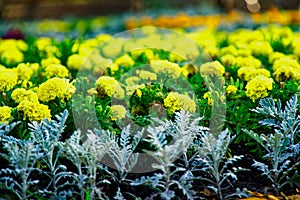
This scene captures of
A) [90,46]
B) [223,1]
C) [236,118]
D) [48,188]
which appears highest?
[223,1]

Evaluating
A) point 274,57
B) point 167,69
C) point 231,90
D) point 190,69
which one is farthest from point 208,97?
point 274,57

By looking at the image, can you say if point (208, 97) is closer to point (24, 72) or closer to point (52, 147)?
point (52, 147)

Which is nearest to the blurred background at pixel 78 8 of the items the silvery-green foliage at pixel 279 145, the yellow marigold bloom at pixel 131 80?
the yellow marigold bloom at pixel 131 80

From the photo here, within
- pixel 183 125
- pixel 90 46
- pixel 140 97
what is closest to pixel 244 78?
pixel 140 97

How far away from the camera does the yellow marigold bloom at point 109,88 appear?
270 cm

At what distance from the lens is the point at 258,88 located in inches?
Answer: 103

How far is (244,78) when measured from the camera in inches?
119

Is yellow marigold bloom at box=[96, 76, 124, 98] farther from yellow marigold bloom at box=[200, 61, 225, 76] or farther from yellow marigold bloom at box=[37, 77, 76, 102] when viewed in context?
yellow marigold bloom at box=[200, 61, 225, 76]

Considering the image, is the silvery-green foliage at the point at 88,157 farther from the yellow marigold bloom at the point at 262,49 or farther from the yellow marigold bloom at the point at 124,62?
the yellow marigold bloom at the point at 262,49

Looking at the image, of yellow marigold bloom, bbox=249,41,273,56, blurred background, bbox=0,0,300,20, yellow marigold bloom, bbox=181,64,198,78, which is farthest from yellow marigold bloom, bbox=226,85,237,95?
blurred background, bbox=0,0,300,20

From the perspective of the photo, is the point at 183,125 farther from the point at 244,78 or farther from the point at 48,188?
the point at 244,78

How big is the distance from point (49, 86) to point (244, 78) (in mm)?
1282

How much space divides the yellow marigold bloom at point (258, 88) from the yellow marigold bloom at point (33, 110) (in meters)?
1.15

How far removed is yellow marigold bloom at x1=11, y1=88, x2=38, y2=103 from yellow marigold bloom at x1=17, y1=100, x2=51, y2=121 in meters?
0.08
